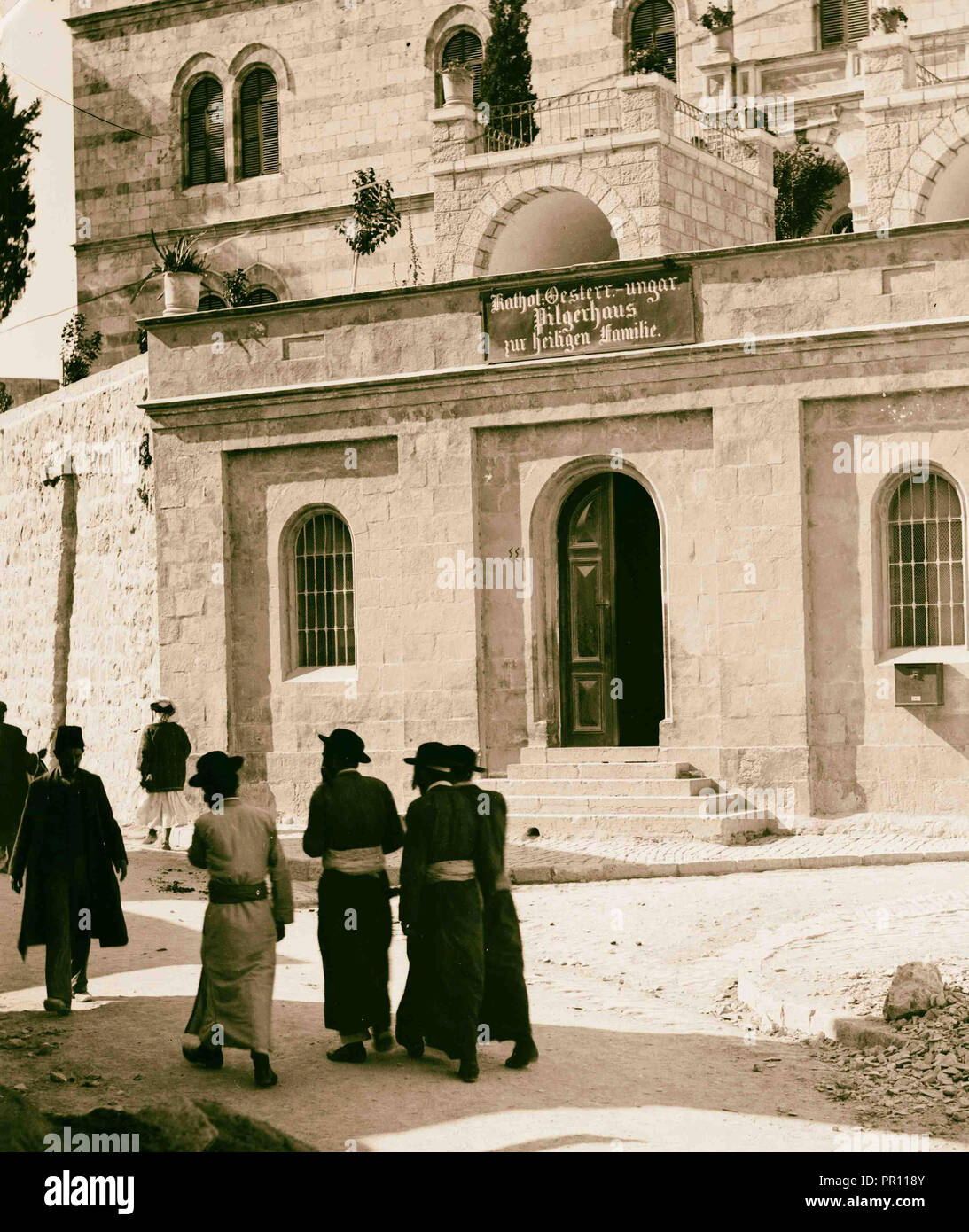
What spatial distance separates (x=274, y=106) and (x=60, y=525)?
10.9 meters

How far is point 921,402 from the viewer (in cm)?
1836

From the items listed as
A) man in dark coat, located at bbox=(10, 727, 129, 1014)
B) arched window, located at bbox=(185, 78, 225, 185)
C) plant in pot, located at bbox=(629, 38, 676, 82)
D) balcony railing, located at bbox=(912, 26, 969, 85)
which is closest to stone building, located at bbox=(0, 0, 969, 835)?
balcony railing, located at bbox=(912, 26, 969, 85)

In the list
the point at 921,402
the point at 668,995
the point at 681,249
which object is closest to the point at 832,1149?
the point at 668,995

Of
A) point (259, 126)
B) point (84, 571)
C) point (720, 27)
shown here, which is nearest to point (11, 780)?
point (84, 571)

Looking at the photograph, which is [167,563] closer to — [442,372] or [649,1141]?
[442,372]

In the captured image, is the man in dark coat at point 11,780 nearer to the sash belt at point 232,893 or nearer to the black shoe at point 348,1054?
the sash belt at point 232,893

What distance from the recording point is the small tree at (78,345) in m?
32.9

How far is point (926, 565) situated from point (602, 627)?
3.76m

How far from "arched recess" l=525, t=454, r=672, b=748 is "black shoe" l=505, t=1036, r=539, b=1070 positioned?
10.7 m

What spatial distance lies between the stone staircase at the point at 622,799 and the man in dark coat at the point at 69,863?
25.4 ft

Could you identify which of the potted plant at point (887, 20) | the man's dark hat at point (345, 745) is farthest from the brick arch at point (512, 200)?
the man's dark hat at point (345, 745)

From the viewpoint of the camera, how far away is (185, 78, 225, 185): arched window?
34.1 metres

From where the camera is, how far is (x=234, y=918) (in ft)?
30.9

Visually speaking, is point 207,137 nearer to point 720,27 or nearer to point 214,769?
point 720,27
